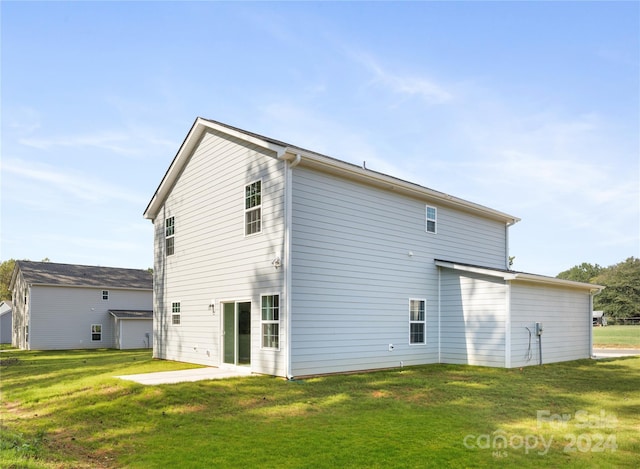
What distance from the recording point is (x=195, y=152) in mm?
16516

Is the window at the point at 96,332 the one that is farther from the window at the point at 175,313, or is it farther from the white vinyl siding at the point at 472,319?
the white vinyl siding at the point at 472,319

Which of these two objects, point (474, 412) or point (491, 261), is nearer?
point (474, 412)

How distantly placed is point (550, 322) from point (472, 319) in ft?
11.0

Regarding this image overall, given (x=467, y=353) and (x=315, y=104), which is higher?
(x=315, y=104)

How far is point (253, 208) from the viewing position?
527 inches

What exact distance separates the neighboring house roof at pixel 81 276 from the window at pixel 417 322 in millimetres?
24352

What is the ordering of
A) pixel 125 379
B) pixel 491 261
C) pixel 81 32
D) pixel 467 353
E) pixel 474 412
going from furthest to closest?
pixel 491 261, pixel 467 353, pixel 81 32, pixel 125 379, pixel 474 412

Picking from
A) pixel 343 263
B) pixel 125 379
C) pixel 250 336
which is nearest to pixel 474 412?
pixel 343 263

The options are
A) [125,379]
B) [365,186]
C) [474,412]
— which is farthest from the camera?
[365,186]

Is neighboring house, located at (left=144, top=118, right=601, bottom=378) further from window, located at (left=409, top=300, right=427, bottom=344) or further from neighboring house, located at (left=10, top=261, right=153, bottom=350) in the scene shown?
neighboring house, located at (left=10, top=261, right=153, bottom=350)

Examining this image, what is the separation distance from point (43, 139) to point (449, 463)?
16147mm

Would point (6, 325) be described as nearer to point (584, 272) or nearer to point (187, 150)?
point (187, 150)

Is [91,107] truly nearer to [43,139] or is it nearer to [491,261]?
[43,139]

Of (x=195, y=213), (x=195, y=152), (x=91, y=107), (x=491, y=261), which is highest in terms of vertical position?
(x=91, y=107)
